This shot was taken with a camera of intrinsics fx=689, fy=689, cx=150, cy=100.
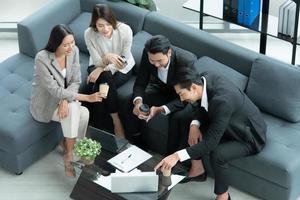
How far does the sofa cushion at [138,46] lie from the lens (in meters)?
5.62

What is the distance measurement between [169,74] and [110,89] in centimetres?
54

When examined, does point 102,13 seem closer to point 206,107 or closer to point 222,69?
point 222,69

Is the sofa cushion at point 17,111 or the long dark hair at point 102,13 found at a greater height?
the long dark hair at point 102,13

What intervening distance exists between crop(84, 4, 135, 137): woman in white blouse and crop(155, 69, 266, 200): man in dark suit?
2.24 feet

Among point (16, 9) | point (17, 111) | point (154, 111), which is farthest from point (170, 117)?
point (16, 9)

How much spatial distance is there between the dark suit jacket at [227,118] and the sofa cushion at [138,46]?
3.23ft

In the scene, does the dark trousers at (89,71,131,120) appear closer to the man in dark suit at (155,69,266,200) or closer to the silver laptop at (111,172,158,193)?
Result: the man in dark suit at (155,69,266,200)

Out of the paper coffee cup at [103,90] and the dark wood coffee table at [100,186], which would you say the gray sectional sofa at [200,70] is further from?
the dark wood coffee table at [100,186]

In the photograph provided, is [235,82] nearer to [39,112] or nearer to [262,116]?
[262,116]

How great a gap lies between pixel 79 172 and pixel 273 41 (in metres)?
2.76

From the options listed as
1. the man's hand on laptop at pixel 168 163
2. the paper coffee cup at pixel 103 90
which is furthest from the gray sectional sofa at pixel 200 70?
the man's hand on laptop at pixel 168 163

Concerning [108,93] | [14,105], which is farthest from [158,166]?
[14,105]

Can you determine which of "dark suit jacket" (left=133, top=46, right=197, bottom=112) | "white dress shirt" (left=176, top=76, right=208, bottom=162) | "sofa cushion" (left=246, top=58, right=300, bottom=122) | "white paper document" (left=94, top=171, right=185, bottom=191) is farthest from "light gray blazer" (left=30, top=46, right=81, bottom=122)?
"sofa cushion" (left=246, top=58, right=300, bottom=122)

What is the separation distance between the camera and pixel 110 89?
5336 mm
